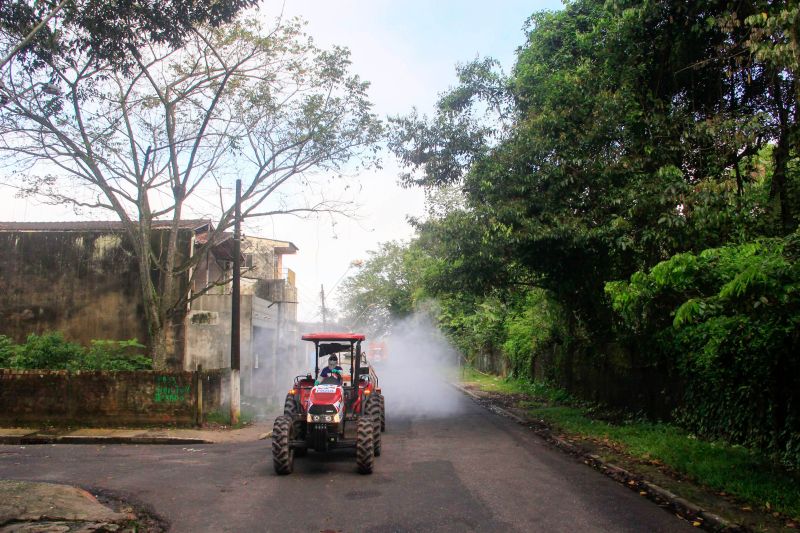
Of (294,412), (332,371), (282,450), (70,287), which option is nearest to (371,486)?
(282,450)

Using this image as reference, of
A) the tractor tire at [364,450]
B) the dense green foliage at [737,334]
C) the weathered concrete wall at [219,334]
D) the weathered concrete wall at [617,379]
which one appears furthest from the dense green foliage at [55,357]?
the dense green foliage at [737,334]

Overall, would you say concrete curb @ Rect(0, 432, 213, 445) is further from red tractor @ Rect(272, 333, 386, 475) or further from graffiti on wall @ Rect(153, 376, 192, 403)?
red tractor @ Rect(272, 333, 386, 475)

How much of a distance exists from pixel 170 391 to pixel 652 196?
12324mm

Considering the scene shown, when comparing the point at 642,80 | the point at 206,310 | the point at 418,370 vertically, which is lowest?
the point at 418,370

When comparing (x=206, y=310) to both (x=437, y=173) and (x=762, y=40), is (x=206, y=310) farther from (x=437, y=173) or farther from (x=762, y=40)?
(x=762, y=40)

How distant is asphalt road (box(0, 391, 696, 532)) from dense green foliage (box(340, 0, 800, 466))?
8.45 feet

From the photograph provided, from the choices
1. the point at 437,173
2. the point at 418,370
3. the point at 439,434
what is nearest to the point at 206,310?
the point at 437,173

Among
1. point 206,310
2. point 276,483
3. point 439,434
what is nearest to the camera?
point 276,483

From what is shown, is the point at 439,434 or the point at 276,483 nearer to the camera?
the point at 276,483

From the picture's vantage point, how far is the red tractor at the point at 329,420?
29.9 feet

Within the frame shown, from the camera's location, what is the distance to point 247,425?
1628 cm

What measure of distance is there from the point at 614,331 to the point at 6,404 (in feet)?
51.1

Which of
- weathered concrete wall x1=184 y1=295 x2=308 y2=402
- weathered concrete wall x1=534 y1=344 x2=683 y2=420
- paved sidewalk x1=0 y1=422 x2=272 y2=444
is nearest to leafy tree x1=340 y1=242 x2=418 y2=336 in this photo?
weathered concrete wall x1=184 y1=295 x2=308 y2=402

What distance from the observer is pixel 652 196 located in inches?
456
